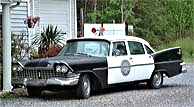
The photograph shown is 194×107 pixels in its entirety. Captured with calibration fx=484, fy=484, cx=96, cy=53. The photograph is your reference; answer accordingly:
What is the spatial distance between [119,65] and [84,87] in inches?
55.0

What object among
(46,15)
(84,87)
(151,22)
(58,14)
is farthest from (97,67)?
(151,22)

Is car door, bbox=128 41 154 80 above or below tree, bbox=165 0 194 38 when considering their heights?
below

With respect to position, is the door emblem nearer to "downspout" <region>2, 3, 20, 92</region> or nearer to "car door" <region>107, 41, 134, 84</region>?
"car door" <region>107, 41, 134, 84</region>

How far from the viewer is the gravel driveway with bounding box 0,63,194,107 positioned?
10719 millimetres

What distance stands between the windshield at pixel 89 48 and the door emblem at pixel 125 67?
536 mm

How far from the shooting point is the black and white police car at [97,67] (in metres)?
11.4

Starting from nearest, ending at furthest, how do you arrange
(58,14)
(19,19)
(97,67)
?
(97,67) → (19,19) → (58,14)

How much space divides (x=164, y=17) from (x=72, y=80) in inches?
1359

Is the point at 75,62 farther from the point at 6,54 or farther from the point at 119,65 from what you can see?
the point at 6,54

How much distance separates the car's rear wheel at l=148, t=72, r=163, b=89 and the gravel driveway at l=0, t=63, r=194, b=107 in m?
0.17

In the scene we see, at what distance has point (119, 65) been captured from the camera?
1262 centimetres

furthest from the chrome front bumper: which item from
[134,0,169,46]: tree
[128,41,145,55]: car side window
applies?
[134,0,169,46]: tree

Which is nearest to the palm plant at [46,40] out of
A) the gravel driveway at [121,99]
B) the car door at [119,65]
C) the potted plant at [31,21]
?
the potted plant at [31,21]

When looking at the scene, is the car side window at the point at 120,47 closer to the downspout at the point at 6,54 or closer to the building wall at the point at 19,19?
the downspout at the point at 6,54
